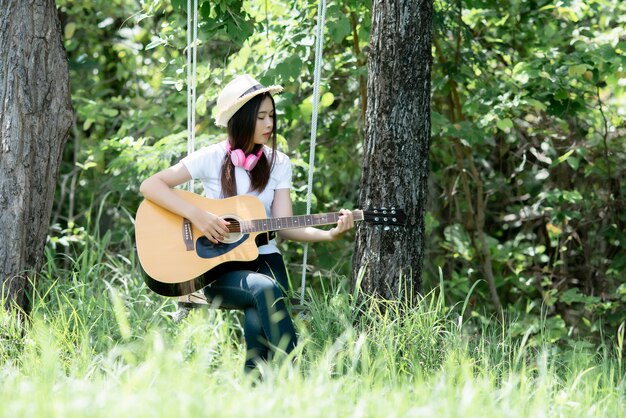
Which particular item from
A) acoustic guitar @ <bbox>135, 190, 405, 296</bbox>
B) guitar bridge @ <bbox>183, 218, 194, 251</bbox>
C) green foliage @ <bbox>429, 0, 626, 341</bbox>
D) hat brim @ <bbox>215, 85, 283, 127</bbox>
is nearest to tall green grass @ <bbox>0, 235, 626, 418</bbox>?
acoustic guitar @ <bbox>135, 190, 405, 296</bbox>

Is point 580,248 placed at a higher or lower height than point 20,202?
lower

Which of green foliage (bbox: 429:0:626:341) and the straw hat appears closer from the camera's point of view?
the straw hat

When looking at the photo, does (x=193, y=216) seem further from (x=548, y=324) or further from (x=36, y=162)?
(x=548, y=324)

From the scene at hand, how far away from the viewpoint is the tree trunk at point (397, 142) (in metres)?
3.80

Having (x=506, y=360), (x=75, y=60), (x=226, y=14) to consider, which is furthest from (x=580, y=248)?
(x=75, y=60)

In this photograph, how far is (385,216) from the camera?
12.2 ft

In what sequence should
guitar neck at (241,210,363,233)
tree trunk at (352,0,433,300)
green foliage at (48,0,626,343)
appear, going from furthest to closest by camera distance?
green foliage at (48,0,626,343) → tree trunk at (352,0,433,300) → guitar neck at (241,210,363,233)

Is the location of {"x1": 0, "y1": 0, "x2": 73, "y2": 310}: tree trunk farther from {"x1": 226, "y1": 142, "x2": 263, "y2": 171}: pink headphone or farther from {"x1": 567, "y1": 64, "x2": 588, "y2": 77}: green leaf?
{"x1": 567, "y1": 64, "x2": 588, "y2": 77}: green leaf

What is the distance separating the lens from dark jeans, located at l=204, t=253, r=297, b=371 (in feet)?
11.3

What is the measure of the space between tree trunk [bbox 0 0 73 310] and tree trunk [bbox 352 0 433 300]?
151 cm

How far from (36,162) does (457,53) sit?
2.72 m

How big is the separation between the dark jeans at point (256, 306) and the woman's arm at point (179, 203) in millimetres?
162

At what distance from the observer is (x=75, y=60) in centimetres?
730

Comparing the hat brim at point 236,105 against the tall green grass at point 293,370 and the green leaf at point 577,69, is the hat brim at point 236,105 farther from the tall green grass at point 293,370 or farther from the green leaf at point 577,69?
the green leaf at point 577,69
